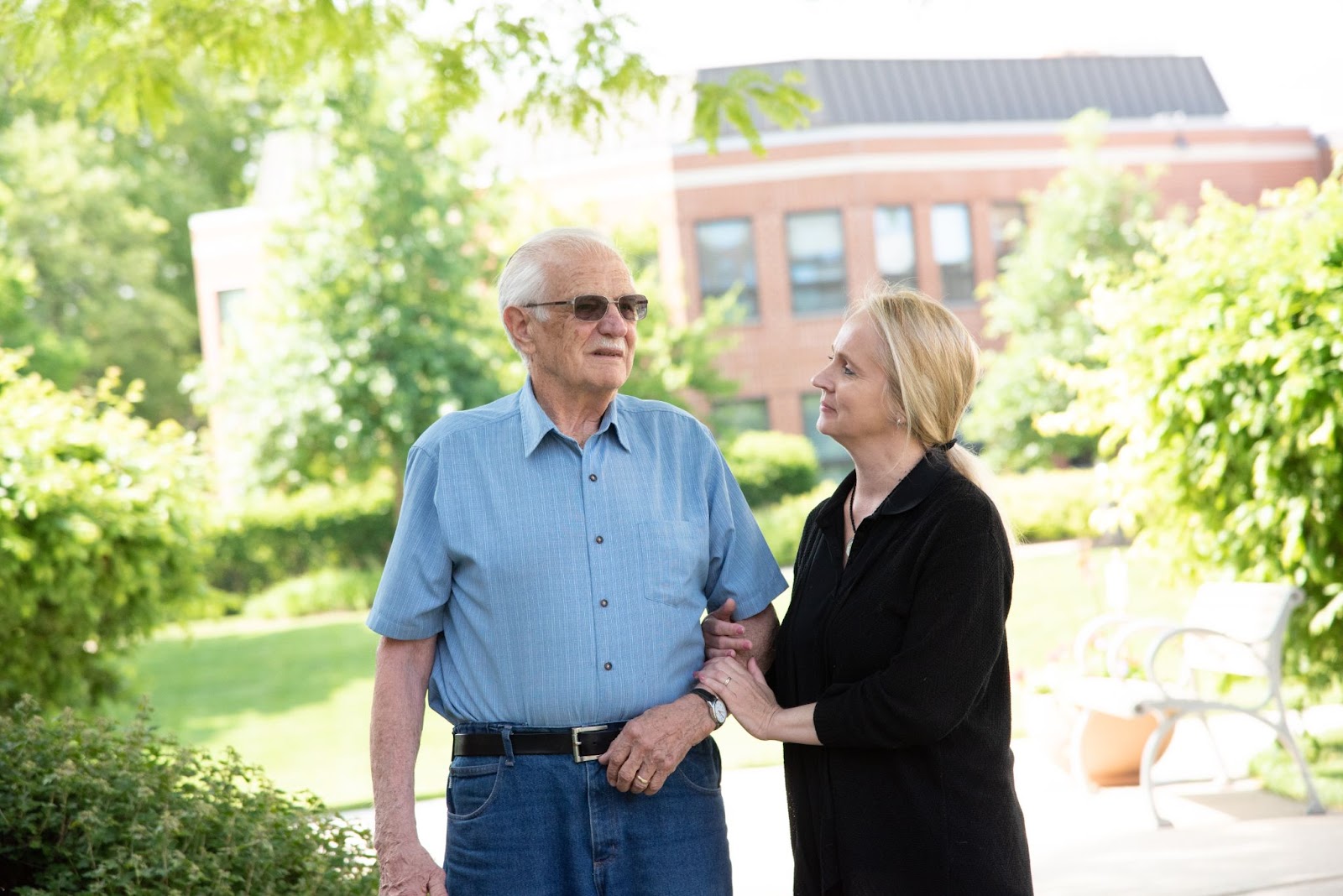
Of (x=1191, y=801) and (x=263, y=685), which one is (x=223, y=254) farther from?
(x=1191, y=801)

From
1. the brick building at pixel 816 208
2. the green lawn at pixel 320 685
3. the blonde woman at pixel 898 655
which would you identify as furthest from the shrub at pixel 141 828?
the brick building at pixel 816 208

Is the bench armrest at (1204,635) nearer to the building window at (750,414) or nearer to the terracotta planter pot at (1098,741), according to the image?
the terracotta planter pot at (1098,741)

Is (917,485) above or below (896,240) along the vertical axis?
below

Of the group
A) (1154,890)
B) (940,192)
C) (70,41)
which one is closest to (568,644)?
(1154,890)

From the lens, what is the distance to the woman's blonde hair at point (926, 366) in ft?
9.39

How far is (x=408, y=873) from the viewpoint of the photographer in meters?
2.79

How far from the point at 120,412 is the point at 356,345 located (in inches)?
475

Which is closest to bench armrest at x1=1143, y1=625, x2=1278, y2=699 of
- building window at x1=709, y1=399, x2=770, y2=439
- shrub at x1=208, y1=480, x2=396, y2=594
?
shrub at x1=208, y1=480, x2=396, y2=594

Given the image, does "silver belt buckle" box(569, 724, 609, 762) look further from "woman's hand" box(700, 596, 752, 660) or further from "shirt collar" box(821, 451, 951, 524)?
"shirt collar" box(821, 451, 951, 524)

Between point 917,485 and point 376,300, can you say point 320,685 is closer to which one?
point 376,300

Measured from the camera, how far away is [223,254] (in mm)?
29516

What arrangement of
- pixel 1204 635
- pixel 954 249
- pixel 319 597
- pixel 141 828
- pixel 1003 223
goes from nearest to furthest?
1. pixel 141 828
2. pixel 1204 635
3. pixel 319 597
4. pixel 954 249
5. pixel 1003 223

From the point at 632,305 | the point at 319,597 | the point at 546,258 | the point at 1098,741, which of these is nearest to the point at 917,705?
the point at 632,305

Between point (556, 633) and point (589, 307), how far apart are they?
67 cm
